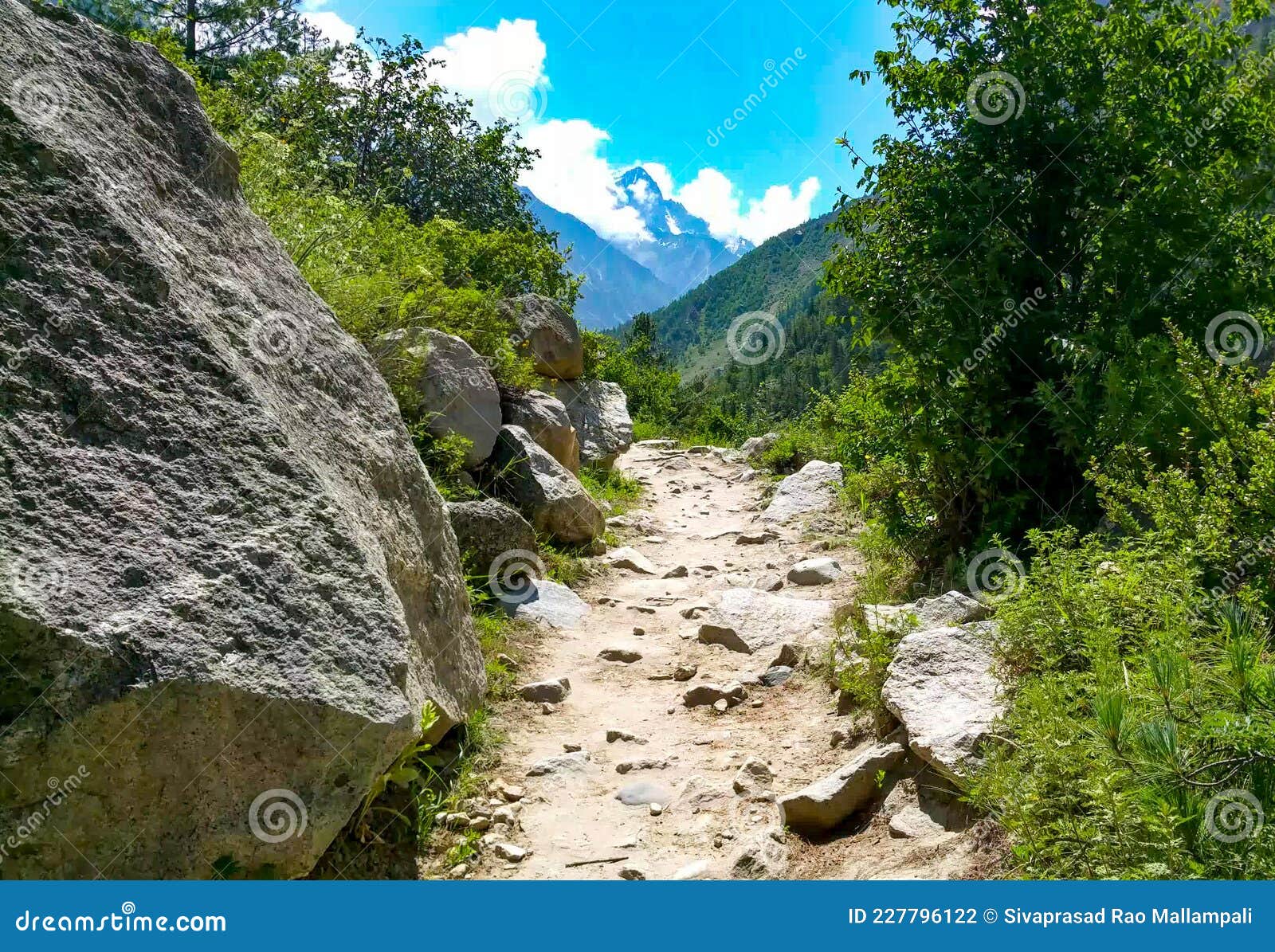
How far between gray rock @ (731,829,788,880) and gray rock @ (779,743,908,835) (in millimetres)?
191

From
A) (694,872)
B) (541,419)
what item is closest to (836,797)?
(694,872)

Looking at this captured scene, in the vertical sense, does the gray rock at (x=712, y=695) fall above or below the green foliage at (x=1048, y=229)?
below

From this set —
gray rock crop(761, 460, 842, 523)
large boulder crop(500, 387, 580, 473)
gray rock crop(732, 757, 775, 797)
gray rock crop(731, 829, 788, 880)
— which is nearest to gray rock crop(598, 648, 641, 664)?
gray rock crop(732, 757, 775, 797)

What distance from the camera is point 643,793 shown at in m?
4.84

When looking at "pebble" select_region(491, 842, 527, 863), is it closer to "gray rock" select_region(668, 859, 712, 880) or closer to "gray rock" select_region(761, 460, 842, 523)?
"gray rock" select_region(668, 859, 712, 880)

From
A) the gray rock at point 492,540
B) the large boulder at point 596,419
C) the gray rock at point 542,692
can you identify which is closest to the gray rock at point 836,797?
the gray rock at point 542,692

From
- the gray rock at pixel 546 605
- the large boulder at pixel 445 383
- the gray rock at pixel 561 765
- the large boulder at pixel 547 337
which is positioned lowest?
the gray rock at pixel 561 765

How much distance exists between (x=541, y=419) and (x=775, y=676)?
17.3ft

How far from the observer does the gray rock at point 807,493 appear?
11.5 meters

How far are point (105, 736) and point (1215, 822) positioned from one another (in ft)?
12.2

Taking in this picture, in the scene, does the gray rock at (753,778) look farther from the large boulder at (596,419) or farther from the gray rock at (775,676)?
the large boulder at (596,419)

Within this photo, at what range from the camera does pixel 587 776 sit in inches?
199

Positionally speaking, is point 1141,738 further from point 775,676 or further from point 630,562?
point 630,562

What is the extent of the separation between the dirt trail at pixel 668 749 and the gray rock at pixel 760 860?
4 centimetres
